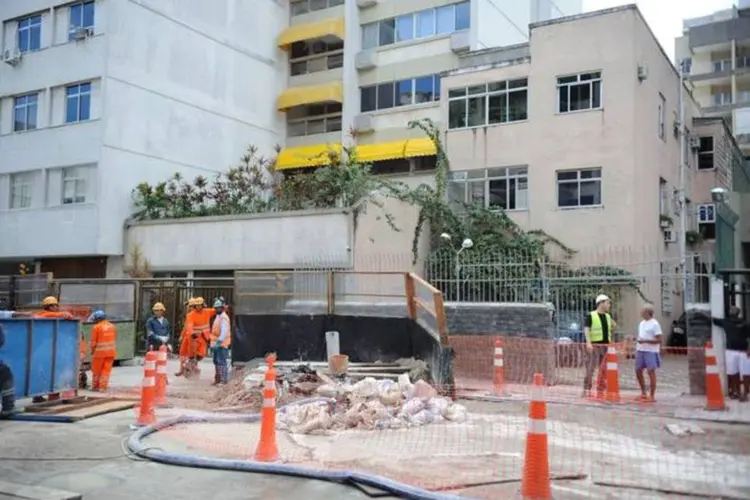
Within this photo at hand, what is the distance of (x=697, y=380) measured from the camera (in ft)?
39.0

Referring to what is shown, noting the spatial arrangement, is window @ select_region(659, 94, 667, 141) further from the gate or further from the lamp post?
the gate

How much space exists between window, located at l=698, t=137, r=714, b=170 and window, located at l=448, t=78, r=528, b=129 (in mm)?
10215

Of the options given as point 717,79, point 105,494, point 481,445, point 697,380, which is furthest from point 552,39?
point 717,79

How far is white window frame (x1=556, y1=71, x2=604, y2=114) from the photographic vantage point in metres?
22.8

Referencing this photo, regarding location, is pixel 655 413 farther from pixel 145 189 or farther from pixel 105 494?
pixel 145 189

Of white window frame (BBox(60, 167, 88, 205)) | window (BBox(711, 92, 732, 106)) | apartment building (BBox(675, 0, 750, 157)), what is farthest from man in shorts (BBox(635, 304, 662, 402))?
window (BBox(711, 92, 732, 106))

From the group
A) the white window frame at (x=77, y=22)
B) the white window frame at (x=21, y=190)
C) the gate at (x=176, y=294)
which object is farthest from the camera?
the white window frame at (x=21, y=190)

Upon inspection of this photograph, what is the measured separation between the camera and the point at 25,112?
2956 centimetres

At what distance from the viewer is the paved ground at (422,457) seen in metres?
6.39

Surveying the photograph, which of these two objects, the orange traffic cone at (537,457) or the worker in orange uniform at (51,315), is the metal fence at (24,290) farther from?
the orange traffic cone at (537,457)

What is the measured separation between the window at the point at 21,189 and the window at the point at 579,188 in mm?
21146

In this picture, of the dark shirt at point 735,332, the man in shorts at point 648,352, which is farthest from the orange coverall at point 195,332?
the dark shirt at point 735,332

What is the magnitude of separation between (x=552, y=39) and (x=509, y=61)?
1609 mm

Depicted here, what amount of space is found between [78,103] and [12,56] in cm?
481
